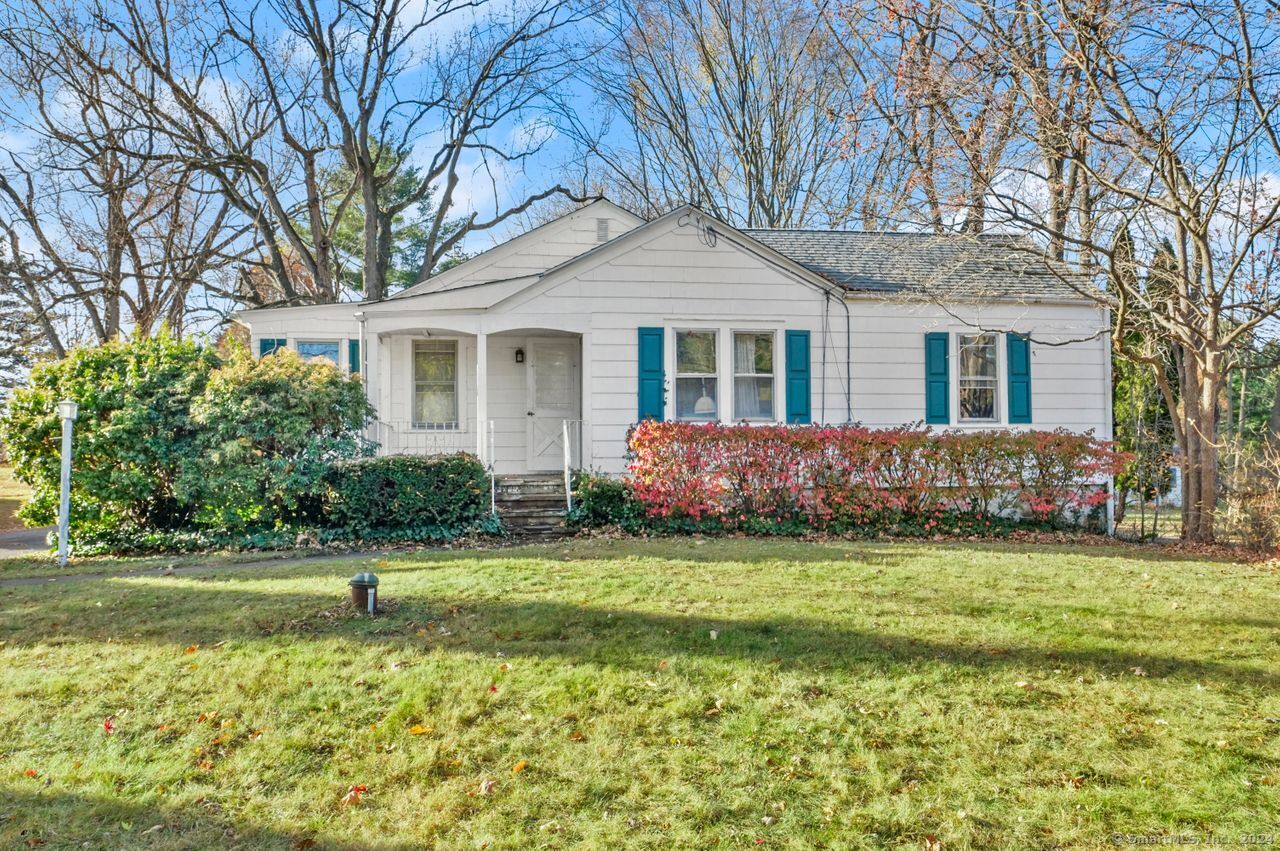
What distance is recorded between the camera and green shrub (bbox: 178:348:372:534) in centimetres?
884

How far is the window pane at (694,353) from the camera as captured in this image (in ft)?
38.1

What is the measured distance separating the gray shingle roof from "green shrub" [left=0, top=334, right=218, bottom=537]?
898 cm

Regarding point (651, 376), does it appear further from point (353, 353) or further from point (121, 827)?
point (121, 827)

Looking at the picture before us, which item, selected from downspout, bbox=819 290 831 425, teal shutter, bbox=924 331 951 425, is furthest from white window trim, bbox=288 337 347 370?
teal shutter, bbox=924 331 951 425

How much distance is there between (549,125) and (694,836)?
21150mm

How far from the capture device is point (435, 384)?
12930mm

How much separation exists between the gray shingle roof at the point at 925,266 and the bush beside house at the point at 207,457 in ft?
23.9

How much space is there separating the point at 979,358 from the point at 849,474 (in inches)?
159

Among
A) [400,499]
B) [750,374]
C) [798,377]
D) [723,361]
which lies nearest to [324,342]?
[400,499]

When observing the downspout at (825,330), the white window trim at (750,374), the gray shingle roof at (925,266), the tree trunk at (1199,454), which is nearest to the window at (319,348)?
the white window trim at (750,374)

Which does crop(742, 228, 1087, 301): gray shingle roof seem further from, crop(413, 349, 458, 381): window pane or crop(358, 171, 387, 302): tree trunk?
crop(358, 171, 387, 302): tree trunk

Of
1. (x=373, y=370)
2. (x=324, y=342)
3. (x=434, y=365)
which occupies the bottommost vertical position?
(x=373, y=370)

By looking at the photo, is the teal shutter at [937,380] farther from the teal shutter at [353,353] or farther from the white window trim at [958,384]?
the teal shutter at [353,353]

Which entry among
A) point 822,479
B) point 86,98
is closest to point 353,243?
point 86,98
